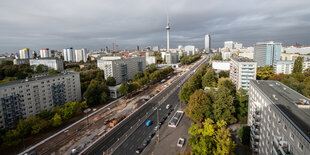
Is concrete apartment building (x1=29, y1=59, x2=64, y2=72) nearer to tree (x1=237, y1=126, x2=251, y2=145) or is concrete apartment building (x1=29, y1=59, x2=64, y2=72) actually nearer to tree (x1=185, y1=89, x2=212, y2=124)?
tree (x1=185, y1=89, x2=212, y2=124)

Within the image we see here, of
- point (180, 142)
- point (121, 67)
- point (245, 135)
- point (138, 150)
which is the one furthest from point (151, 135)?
point (121, 67)

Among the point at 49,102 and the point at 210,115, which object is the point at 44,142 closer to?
the point at 49,102

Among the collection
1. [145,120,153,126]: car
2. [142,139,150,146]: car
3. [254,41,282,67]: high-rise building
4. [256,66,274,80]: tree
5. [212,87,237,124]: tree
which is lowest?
[142,139,150,146]: car

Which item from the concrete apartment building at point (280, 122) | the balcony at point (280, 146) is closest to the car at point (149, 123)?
the concrete apartment building at point (280, 122)

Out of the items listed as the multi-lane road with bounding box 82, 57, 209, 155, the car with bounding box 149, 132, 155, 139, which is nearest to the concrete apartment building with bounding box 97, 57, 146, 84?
the multi-lane road with bounding box 82, 57, 209, 155

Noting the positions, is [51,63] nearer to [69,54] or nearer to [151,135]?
[69,54]

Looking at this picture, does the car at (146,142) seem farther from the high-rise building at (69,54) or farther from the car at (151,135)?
the high-rise building at (69,54)
